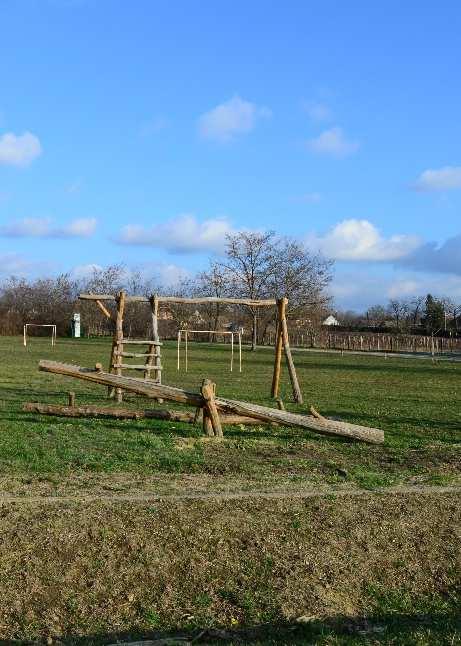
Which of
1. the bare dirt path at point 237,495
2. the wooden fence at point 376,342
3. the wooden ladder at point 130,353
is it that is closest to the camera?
the bare dirt path at point 237,495

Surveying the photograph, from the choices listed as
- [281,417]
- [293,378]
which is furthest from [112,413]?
[293,378]

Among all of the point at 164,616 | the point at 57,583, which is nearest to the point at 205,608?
the point at 164,616

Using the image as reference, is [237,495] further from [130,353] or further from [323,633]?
[130,353]

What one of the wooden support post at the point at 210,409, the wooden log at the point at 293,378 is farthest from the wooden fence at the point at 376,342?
the wooden support post at the point at 210,409

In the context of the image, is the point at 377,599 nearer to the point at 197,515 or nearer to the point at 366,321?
the point at 197,515

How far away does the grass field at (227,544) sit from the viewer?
5742mm

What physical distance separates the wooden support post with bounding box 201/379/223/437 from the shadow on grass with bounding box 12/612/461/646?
5273mm

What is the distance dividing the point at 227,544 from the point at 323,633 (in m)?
1.34

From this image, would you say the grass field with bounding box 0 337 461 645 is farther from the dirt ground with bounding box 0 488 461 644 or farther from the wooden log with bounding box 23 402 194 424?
the wooden log with bounding box 23 402 194 424

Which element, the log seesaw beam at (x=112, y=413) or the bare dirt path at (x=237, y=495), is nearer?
the bare dirt path at (x=237, y=495)

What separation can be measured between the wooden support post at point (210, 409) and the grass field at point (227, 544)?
1.84 feet

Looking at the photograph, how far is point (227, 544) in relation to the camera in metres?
6.66

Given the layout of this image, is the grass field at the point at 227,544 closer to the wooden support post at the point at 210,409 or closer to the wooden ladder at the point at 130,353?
the wooden support post at the point at 210,409

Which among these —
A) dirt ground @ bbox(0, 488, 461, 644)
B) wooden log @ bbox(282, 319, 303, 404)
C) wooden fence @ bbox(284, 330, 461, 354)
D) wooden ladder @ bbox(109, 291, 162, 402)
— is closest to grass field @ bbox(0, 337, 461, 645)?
dirt ground @ bbox(0, 488, 461, 644)
